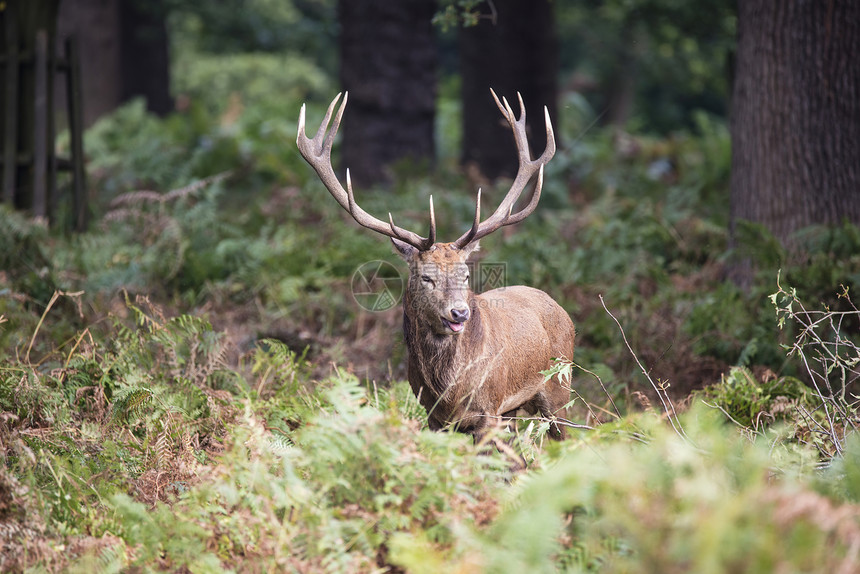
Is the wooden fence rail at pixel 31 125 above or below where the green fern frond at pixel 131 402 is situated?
above

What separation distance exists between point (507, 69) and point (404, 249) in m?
7.39

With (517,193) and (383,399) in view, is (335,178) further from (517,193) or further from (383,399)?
(383,399)

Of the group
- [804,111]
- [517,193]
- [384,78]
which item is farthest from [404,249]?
[384,78]

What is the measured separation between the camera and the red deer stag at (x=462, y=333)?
5.06 m

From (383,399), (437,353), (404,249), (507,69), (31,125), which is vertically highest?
(507,69)

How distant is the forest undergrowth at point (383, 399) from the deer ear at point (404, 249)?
0.94m

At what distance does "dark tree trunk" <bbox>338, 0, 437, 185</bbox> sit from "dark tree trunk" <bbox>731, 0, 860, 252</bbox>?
4.91m

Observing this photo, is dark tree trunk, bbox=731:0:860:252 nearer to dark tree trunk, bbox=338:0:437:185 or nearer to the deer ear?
the deer ear

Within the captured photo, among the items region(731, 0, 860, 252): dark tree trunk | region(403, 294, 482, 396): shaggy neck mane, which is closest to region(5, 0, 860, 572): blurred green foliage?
region(403, 294, 482, 396): shaggy neck mane

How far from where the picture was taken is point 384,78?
11336 mm

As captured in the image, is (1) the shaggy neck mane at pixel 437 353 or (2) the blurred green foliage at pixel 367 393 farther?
(1) the shaggy neck mane at pixel 437 353

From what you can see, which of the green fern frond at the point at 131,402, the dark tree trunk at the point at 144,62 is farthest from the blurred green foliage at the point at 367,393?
the dark tree trunk at the point at 144,62

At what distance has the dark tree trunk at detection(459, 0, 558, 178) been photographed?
1205 centimetres

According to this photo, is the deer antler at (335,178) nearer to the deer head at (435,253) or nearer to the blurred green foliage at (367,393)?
the deer head at (435,253)
